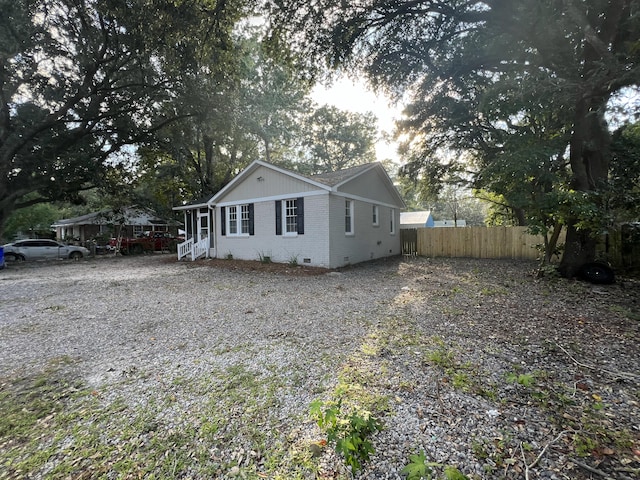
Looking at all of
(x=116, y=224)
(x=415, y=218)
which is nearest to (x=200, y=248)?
(x=116, y=224)

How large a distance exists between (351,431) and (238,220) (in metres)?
12.3

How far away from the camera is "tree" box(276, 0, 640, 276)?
19.0 feet

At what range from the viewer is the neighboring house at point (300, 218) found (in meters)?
10.7

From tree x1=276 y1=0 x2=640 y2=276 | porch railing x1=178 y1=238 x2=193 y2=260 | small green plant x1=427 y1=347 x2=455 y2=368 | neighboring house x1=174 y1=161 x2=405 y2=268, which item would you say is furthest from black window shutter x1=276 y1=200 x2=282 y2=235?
small green plant x1=427 y1=347 x2=455 y2=368

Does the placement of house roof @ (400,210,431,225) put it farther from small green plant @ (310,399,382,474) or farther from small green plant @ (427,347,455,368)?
small green plant @ (310,399,382,474)

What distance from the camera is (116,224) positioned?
66.4 ft

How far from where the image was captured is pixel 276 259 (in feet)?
39.0

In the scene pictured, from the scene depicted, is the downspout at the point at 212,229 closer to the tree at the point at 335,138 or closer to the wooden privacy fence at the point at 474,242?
the wooden privacy fence at the point at 474,242

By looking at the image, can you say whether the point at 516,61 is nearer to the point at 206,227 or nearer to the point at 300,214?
the point at 300,214

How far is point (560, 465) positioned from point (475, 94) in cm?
1100

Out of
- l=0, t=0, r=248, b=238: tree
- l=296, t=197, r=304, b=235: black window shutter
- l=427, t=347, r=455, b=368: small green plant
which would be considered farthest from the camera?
l=296, t=197, r=304, b=235: black window shutter

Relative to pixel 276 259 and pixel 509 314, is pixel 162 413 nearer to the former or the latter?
pixel 509 314

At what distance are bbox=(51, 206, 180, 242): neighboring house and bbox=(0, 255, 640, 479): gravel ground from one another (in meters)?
16.1

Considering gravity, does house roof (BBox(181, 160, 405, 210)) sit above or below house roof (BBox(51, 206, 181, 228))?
above
